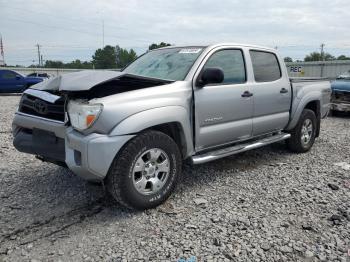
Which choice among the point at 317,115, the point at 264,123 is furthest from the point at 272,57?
the point at 317,115

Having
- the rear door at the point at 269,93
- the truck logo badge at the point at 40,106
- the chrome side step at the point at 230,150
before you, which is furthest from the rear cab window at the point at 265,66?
the truck logo badge at the point at 40,106

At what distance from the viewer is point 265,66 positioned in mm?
5324

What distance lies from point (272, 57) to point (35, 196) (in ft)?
13.1

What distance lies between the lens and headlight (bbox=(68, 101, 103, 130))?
10.8 feet

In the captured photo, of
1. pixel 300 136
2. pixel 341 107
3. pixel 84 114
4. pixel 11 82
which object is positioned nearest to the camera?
pixel 84 114

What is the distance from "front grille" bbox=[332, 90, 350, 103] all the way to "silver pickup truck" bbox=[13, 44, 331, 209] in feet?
20.7

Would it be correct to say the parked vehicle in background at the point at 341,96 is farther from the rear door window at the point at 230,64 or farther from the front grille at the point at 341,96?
the rear door window at the point at 230,64

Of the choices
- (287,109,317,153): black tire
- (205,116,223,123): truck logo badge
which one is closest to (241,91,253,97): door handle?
(205,116,223,123): truck logo badge

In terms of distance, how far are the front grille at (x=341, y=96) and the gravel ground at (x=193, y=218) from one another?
20.0ft

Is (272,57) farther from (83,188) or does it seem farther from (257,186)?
(83,188)

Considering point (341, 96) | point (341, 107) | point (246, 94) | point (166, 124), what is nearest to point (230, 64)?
point (246, 94)

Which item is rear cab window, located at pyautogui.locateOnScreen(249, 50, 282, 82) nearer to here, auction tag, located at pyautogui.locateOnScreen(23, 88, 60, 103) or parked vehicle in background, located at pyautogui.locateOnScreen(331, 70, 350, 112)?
auction tag, located at pyautogui.locateOnScreen(23, 88, 60, 103)

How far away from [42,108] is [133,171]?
4.16 ft

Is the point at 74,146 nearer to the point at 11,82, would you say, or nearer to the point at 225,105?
the point at 225,105
